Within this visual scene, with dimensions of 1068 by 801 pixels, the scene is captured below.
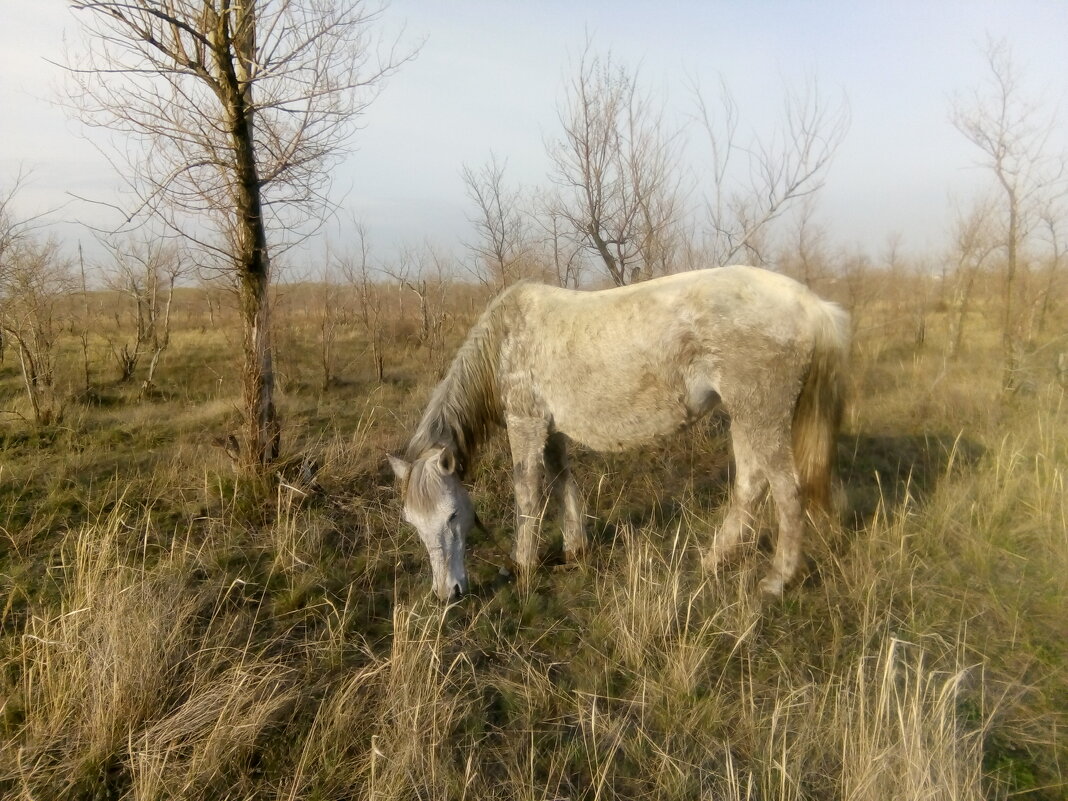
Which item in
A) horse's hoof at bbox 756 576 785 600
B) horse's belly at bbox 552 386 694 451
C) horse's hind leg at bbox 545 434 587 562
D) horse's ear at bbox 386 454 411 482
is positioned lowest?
horse's hoof at bbox 756 576 785 600

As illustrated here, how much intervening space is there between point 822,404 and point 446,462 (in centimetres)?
252

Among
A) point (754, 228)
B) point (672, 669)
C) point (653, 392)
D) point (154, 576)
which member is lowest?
point (672, 669)

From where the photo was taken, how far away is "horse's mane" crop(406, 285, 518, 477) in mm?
4301

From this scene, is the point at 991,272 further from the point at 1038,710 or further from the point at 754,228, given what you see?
the point at 1038,710

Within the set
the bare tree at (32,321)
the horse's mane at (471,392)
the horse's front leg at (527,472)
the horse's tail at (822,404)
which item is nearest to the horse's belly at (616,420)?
the horse's front leg at (527,472)

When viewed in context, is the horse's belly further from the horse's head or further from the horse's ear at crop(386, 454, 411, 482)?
the horse's ear at crop(386, 454, 411, 482)

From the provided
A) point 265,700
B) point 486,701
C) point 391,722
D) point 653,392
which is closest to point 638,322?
point 653,392

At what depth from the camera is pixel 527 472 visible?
13.8ft

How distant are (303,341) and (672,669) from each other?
1442cm

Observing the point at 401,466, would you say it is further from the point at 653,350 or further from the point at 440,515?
the point at 653,350

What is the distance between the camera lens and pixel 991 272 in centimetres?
1262

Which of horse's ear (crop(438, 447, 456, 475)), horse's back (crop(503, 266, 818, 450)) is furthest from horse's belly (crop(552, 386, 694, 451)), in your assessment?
horse's ear (crop(438, 447, 456, 475))

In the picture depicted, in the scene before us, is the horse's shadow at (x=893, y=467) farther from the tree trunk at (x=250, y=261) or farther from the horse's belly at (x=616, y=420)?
the tree trunk at (x=250, y=261)

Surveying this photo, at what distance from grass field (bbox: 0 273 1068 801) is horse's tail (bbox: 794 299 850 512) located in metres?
0.40
